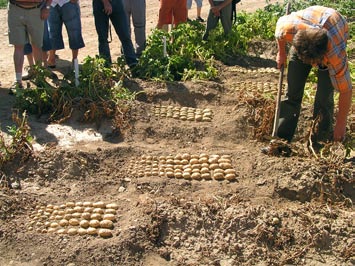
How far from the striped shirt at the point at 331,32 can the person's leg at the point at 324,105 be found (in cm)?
34

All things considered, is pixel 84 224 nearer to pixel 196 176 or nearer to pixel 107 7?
pixel 196 176

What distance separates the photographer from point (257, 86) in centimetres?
638

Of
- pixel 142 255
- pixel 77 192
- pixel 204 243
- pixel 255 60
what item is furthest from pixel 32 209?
pixel 255 60

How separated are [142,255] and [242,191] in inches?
44.7

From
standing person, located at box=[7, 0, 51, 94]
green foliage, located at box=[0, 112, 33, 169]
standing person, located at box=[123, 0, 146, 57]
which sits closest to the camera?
green foliage, located at box=[0, 112, 33, 169]

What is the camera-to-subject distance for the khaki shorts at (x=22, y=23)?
5.93 meters

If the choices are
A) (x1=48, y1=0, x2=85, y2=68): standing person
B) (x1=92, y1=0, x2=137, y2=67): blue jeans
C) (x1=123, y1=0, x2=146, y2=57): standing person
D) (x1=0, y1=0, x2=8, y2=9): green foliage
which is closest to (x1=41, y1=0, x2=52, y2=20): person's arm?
(x1=48, y1=0, x2=85, y2=68): standing person

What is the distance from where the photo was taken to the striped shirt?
4.21 metres

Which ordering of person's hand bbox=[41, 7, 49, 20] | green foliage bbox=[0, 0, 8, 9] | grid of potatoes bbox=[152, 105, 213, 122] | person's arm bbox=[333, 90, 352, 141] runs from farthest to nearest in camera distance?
Result: green foliage bbox=[0, 0, 8, 9] < person's hand bbox=[41, 7, 49, 20] < grid of potatoes bbox=[152, 105, 213, 122] < person's arm bbox=[333, 90, 352, 141]

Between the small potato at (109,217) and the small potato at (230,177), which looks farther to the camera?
the small potato at (230,177)

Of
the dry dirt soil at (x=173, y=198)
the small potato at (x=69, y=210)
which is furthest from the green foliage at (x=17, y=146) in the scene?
the small potato at (x=69, y=210)

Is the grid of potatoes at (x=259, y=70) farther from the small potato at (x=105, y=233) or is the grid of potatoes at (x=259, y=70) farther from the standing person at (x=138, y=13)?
the small potato at (x=105, y=233)

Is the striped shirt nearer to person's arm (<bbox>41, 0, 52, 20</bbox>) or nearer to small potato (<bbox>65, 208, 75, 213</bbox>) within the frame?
small potato (<bbox>65, 208, 75, 213</bbox>)

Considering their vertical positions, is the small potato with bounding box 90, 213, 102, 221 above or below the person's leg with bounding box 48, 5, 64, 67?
below
